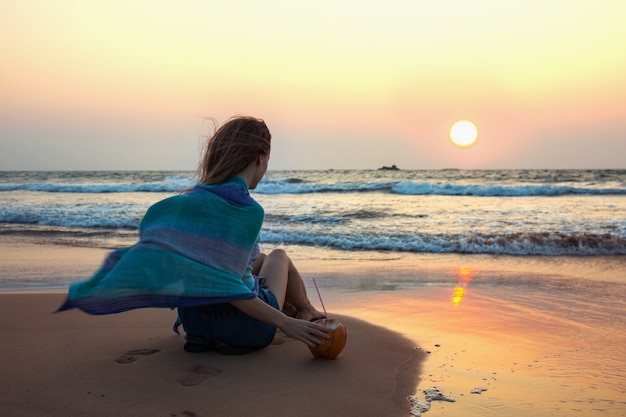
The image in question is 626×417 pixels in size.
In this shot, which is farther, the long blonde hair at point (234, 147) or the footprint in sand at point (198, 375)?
the long blonde hair at point (234, 147)

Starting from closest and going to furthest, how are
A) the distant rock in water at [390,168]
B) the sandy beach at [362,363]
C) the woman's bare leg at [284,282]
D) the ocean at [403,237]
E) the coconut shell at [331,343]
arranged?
the sandy beach at [362,363] < the coconut shell at [331,343] < the woman's bare leg at [284,282] < the ocean at [403,237] < the distant rock in water at [390,168]

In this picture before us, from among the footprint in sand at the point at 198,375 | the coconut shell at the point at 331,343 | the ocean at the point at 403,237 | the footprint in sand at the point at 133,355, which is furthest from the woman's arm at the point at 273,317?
the ocean at the point at 403,237

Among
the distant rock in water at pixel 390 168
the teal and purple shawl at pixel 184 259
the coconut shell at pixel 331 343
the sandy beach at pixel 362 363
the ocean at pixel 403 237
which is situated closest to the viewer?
the sandy beach at pixel 362 363

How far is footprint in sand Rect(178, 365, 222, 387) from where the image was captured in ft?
9.62

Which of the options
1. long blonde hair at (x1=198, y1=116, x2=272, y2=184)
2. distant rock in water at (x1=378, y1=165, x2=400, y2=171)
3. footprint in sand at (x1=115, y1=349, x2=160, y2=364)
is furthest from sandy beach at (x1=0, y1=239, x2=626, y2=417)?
distant rock in water at (x1=378, y1=165, x2=400, y2=171)

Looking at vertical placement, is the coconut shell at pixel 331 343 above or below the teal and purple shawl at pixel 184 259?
below

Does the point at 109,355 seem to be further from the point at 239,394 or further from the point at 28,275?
the point at 28,275

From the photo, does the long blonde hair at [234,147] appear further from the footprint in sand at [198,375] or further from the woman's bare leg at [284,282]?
A: the footprint in sand at [198,375]

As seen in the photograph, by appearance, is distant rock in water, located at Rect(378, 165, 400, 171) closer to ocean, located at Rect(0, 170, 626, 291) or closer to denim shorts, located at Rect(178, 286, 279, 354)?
ocean, located at Rect(0, 170, 626, 291)

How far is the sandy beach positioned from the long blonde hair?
1059 mm

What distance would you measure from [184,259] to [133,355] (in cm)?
87

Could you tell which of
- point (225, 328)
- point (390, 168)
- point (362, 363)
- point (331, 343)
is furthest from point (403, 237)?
point (390, 168)

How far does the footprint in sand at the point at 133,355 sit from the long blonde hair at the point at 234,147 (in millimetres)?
1091

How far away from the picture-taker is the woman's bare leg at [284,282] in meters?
3.54
